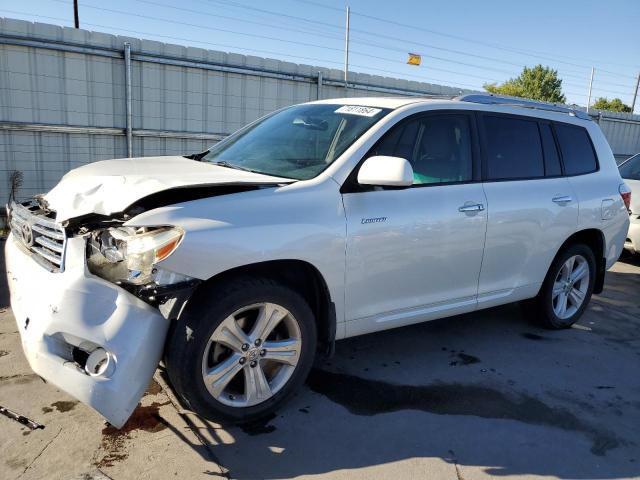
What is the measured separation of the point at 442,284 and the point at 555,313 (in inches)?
67.4

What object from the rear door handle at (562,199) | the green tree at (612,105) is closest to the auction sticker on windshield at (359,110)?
the rear door handle at (562,199)

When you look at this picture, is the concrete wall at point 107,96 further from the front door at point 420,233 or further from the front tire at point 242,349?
the front tire at point 242,349

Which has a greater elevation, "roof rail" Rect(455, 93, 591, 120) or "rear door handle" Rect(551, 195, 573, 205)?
"roof rail" Rect(455, 93, 591, 120)

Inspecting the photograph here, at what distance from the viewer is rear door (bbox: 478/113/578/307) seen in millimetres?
4066

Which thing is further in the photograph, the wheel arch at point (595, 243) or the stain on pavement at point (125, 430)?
the wheel arch at point (595, 243)

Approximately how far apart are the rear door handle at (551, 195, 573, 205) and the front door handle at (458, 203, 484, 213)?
945mm

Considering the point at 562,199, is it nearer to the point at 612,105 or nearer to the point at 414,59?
the point at 414,59

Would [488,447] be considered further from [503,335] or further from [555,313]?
[555,313]

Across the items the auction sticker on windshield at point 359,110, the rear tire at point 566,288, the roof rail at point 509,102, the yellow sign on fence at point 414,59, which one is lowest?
the rear tire at point 566,288

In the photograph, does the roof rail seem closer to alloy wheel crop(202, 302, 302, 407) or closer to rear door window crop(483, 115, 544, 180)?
rear door window crop(483, 115, 544, 180)

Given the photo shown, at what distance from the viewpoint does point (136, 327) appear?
8.43ft

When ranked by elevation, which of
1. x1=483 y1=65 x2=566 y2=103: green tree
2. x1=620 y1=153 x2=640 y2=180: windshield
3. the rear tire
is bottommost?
the rear tire

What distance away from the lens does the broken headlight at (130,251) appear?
2613 millimetres

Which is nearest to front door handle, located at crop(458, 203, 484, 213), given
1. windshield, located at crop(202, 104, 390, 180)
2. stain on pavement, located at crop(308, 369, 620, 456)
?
windshield, located at crop(202, 104, 390, 180)
